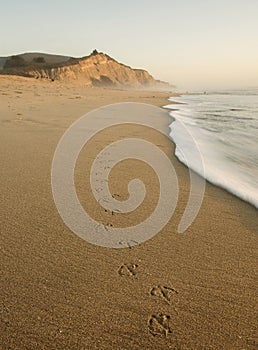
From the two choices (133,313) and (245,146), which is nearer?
(133,313)

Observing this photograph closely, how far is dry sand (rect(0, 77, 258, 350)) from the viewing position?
1.10 metres

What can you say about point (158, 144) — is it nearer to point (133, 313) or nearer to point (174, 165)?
point (174, 165)

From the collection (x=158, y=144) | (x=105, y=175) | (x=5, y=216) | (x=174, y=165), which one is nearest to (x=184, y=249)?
(x=5, y=216)

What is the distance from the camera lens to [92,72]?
167 ft

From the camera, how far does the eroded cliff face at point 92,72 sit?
36.0 meters

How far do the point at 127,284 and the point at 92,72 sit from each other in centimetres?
5332

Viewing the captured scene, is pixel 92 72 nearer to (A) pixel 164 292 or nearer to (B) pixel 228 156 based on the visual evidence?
(B) pixel 228 156

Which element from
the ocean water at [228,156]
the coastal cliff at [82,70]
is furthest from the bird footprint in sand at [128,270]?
the coastal cliff at [82,70]

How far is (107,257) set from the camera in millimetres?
1557

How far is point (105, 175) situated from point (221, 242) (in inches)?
54.2

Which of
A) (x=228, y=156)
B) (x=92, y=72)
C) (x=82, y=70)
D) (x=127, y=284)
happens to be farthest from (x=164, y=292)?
(x=92, y=72)

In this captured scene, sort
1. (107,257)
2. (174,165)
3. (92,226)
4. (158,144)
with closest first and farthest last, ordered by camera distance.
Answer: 1. (107,257)
2. (92,226)
3. (174,165)
4. (158,144)

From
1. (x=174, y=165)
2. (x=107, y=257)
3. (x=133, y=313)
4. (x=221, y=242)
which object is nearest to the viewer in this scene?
(x=133, y=313)

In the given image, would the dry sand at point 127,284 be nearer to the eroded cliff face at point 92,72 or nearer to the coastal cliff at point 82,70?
the eroded cliff face at point 92,72
